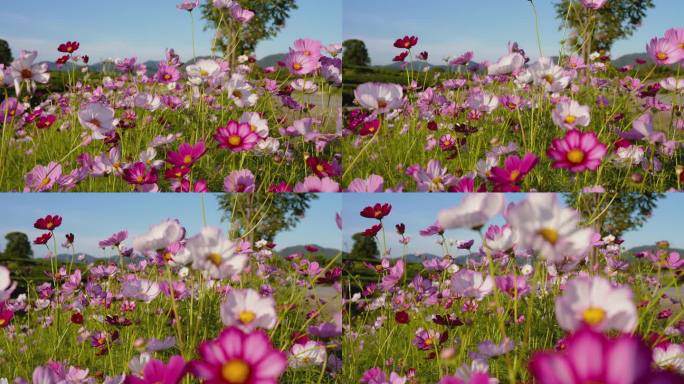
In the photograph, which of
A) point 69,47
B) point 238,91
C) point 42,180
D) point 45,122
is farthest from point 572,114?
point 69,47

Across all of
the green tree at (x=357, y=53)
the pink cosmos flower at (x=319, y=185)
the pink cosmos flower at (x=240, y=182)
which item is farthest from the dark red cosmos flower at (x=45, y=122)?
the green tree at (x=357, y=53)

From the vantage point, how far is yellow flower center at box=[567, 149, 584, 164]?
1.09 meters

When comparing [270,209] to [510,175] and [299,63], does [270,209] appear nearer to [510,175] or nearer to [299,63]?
[299,63]

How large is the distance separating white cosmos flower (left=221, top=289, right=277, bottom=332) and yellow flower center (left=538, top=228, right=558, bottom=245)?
353 mm

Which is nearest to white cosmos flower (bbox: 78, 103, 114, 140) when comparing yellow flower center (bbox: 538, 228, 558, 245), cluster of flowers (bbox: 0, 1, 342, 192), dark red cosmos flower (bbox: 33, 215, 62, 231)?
cluster of flowers (bbox: 0, 1, 342, 192)

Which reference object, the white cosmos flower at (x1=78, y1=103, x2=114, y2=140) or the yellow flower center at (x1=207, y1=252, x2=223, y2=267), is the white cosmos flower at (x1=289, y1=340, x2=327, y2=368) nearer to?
the yellow flower center at (x1=207, y1=252, x2=223, y2=267)

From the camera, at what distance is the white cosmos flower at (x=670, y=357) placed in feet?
3.09

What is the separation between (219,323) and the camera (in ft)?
6.83

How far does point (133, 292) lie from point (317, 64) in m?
1.03

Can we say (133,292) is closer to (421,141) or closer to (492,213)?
(492,213)

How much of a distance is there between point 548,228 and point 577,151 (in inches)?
18.4

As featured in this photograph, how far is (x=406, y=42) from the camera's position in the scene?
2.71 metres

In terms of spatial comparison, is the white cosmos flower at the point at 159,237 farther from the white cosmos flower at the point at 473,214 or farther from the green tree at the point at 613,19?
the green tree at the point at 613,19

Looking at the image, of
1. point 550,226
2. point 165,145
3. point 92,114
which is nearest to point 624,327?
point 550,226
